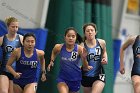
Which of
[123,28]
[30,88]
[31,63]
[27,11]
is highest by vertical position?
[27,11]

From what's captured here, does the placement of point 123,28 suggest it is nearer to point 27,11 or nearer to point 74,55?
point 27,11

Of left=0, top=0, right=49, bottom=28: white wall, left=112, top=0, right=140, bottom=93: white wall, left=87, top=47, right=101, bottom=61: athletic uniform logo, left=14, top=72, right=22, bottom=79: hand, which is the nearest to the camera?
left=14, top=72, right=22, bottom=79: hand

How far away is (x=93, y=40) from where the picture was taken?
2.20 m

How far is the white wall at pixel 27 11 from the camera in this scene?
7.92 feet

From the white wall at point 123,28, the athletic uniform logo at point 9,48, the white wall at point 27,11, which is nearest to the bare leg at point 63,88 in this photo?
the athletic uniform logo at point 9,48

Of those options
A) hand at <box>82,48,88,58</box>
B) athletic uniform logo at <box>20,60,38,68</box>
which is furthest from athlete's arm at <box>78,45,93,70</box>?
athletic uniform logo at <box>20,60,38,68</box>

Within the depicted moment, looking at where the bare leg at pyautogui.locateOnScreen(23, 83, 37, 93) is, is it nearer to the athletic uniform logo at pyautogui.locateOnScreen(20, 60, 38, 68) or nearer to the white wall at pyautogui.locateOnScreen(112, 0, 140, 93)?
the athletic uniform logo at pyautogui.locateOnScreen(20, 60, 38, 68)

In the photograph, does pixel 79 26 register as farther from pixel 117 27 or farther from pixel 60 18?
pixel 117 27

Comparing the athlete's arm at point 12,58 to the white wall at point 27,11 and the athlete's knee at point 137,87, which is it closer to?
the white wall at point 27,11

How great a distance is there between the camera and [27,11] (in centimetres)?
260

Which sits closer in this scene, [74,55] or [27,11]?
[74,55]

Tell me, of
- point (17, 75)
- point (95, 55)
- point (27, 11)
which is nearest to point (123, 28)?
point (27, 11)

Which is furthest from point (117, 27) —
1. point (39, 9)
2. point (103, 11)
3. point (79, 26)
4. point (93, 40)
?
point (93, 40)

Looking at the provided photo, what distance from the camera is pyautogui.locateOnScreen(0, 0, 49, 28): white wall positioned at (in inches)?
95.0
